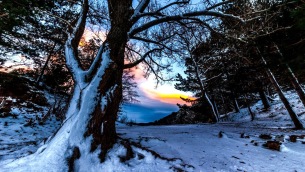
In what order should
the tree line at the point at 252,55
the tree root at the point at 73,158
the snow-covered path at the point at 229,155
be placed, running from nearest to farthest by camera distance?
the tree root at the point at 73,158
the snow-covered path at the point at 229,155
the tree line at the point at 252,55

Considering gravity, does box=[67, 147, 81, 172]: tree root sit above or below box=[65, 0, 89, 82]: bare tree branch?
below

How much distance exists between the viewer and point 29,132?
666 cm

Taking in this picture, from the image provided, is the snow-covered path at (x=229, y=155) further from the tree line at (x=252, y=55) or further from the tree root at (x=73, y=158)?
the tree line at (x=252, y=55)

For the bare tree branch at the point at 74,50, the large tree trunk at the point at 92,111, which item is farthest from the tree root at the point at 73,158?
the bare tree branch at the point at 74,50

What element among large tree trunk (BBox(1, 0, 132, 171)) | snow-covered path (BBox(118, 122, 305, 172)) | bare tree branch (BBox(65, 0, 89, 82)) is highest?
bare tree branch (BBox(65, 0, 89, 82))

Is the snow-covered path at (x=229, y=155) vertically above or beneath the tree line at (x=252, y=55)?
beneath

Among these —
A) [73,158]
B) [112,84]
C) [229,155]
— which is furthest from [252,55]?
[73,158]

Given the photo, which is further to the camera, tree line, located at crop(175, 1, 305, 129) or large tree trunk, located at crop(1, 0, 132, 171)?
tree line, located at crop(175, 1, 305, 129)

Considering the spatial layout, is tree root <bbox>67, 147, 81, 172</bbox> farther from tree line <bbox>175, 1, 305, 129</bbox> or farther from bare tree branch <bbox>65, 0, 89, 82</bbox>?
tree line <bbox>175, 1, 305, 129</bbox>

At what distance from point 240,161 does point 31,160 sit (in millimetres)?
3756

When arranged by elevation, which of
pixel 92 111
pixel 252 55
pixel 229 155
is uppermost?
pixel 252 55

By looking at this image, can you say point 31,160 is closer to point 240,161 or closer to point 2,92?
point 240,161

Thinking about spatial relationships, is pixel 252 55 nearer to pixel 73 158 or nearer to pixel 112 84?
pixel 112 84

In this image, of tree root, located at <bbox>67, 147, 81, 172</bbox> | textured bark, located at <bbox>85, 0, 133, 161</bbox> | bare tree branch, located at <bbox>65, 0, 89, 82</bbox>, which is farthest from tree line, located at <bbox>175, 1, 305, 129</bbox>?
tree root, located at <bbox>67, 147, 81, 172</bbox>
